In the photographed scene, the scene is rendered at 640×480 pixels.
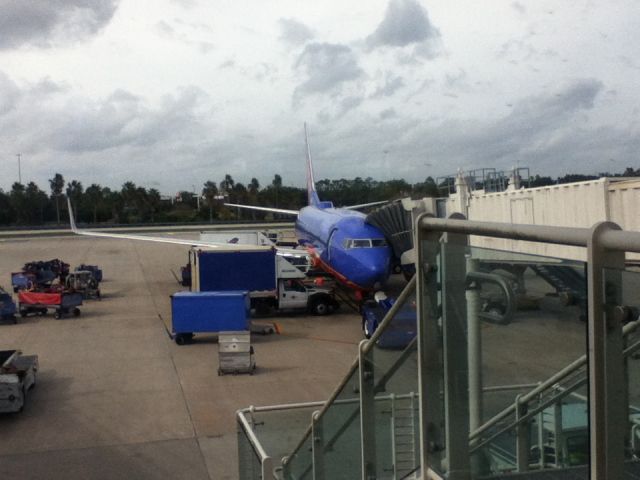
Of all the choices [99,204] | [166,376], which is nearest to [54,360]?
[166,376]

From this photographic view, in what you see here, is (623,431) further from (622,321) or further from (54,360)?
(54,360)

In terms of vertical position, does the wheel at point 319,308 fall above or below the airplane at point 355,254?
below

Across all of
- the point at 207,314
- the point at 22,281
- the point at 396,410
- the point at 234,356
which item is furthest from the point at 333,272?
the point at 396,410

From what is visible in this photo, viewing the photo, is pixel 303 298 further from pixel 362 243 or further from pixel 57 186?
pixel 57 186

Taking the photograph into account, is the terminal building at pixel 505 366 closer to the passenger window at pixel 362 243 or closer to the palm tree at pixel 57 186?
the passenger window at pixel 362 243

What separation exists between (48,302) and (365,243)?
11.9 m

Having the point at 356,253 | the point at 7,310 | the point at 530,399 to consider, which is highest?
the point at 530,399

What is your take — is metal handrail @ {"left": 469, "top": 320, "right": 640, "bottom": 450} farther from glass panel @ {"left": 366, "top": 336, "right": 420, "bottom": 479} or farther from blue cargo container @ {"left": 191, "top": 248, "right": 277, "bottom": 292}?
blue cargo container @ {"left": 191, "top": 248, "right": 277, "bottom": 292}

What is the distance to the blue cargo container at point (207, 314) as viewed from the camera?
2103 cm

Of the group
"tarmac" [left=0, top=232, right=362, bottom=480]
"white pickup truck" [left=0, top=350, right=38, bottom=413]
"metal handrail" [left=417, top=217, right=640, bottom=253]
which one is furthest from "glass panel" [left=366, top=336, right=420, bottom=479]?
"white pickup truck" [left=0, top=350, right=38, bottom=413]

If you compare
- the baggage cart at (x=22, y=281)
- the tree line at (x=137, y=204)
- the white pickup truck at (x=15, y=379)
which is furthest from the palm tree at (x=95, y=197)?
the white pickup truck at (x=15, y=379)

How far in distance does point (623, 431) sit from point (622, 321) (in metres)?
0.34

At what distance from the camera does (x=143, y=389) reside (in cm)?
1612

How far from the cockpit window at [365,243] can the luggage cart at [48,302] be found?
10.4m
